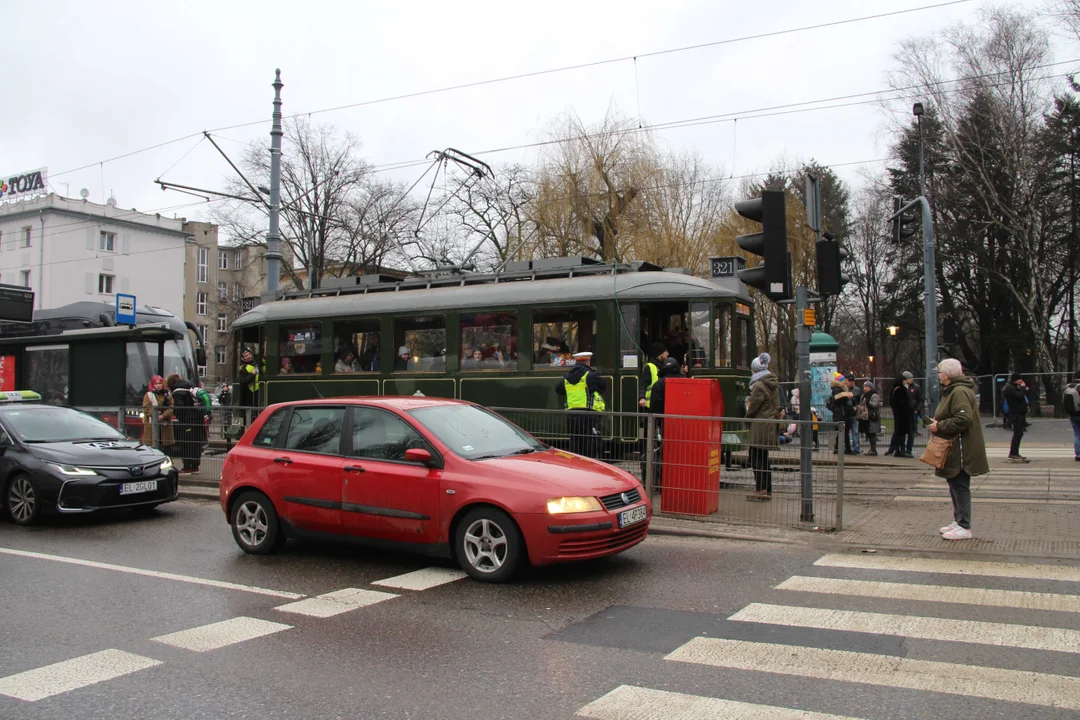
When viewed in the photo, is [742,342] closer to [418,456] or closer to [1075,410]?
[1075,410]

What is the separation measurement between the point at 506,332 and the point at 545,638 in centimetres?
952

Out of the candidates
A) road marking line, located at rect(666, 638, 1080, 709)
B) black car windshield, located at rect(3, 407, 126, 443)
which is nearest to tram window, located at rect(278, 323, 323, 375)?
black car windshield, located at rect(3, 407, 126, 443)

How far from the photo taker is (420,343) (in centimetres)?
1566

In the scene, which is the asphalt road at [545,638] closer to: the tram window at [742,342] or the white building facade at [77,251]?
the tram window at [742,342]

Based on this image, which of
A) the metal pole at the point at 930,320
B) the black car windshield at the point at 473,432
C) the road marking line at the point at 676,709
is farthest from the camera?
the metal pole at the point at 930,320

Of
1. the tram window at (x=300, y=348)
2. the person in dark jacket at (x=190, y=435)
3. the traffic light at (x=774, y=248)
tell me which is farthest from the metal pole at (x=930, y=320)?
the person in dark jacket at (x=190, y=435)

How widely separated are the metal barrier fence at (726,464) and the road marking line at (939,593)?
7.36ft

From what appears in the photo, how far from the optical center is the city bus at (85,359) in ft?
64.3

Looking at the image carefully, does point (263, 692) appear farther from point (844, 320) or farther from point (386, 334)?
point (844, 320)

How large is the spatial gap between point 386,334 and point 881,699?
12.7m

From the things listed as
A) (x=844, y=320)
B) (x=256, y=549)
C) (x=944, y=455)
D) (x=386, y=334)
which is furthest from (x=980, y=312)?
(x=256, y=549)

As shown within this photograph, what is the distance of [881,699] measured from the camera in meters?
4.32

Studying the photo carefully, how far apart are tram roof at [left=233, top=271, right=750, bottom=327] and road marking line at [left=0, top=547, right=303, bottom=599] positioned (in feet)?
26.2

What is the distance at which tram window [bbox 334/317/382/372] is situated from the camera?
1617 centimetres
